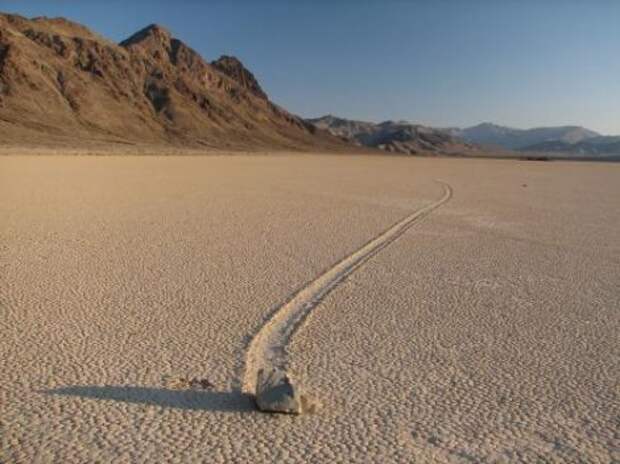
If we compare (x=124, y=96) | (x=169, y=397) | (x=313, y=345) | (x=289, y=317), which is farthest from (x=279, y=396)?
(x=124, y=96)

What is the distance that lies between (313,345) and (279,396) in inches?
49.5

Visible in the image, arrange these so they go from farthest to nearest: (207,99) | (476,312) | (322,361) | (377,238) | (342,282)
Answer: (207,99), (377,238), (342,282), (476,312), (322,361)

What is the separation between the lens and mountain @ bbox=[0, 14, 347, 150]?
7638 centimetres

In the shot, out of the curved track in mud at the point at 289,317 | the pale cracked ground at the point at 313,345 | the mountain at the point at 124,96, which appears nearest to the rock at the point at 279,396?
the pale cracked ground at the point at 313,345

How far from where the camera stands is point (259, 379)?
3906mm

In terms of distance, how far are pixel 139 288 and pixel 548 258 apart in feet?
18.9

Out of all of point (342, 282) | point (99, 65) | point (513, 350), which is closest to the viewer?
point (513, 350)

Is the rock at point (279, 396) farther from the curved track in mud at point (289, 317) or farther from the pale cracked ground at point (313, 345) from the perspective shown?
the curved track in mud at point (289, 317)

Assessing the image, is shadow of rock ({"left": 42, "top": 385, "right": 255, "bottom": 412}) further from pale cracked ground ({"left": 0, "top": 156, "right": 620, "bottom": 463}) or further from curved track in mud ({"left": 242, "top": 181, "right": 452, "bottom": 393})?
curved track in mud ({"left": 242, "top": 181, "right": 452, "bottom": 393})

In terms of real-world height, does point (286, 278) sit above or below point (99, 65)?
below

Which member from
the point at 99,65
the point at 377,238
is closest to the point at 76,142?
the point at 99,65

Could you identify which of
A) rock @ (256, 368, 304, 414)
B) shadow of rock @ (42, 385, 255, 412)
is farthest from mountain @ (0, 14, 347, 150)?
rock @ (256, 368, 304, 414)

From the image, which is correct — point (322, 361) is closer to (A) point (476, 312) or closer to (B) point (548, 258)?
(A) point (476, 312)

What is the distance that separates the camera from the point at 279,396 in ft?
12.3
